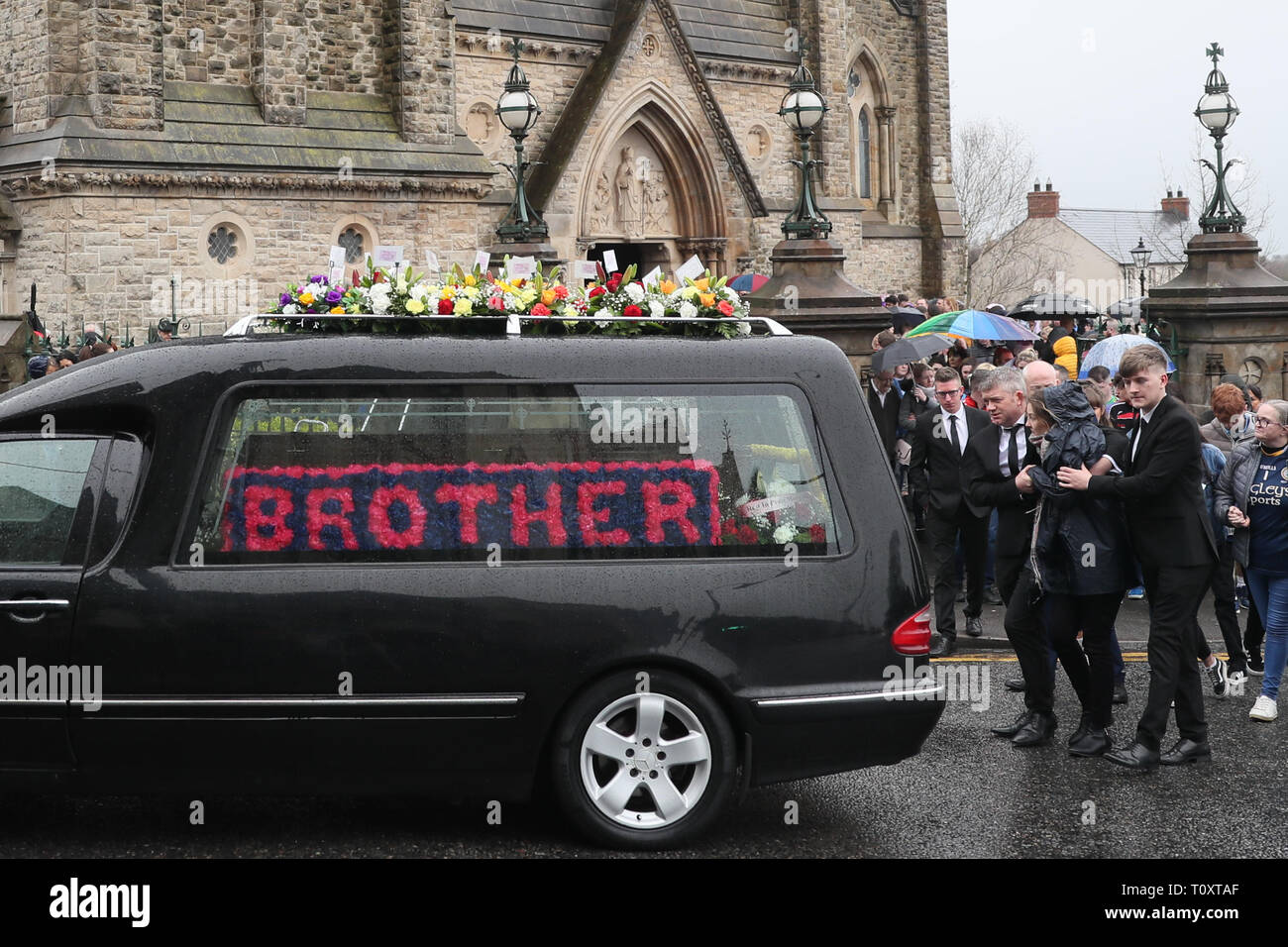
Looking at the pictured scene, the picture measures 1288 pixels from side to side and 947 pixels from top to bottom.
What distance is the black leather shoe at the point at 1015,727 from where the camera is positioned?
26.4ft

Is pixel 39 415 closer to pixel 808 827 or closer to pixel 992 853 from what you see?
pixel 808 827

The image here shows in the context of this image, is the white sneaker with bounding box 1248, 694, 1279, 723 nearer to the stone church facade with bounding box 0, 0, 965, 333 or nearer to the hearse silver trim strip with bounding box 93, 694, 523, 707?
the hearse silver trim strip with bounding box 93, 694, 523, 707

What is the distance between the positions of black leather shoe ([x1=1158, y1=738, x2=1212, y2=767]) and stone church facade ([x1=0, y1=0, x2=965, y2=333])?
17.1 meters

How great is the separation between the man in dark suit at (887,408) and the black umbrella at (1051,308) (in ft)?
42.3

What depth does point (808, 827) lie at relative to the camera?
21.7 feet

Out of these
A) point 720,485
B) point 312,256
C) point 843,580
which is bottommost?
point 843,580

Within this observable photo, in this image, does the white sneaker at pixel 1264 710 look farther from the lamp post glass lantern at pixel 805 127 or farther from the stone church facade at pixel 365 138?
the stone church facade at pixel 365 138

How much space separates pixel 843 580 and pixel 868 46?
31235 mm

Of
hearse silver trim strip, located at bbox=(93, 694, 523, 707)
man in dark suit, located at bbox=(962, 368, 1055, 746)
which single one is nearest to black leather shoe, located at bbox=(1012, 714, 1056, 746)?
man in dark suit, located at bbox=(962, 368, 1055, 746)

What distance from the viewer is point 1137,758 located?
7.54 metres

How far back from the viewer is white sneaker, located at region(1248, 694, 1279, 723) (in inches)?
336

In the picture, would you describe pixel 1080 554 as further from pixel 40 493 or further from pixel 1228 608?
pixel 40 493
